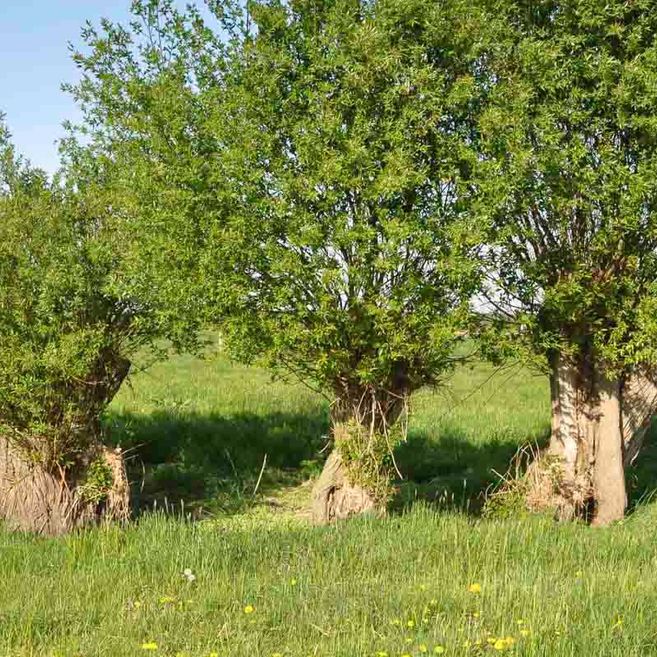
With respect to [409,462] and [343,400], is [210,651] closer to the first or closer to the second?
[343,400]

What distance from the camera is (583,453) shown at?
45.0ft

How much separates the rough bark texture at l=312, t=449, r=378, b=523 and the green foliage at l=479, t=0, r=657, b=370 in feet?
9.51

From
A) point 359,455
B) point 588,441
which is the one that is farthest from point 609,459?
point 359,455

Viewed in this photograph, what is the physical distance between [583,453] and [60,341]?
7.33 metres

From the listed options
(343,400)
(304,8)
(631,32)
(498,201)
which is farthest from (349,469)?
(631,32)

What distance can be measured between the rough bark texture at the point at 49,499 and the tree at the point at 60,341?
14 mm

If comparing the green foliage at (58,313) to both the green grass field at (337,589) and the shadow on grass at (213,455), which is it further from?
the shadow on grass at (213,455)

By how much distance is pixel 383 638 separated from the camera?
6566 mm

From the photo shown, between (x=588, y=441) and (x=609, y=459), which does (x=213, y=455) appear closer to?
(x=588, y=441)

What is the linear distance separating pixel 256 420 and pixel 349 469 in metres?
7.37

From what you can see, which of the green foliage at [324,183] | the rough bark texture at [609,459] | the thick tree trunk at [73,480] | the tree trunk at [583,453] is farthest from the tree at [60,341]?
the rough bark texture at [609,459]

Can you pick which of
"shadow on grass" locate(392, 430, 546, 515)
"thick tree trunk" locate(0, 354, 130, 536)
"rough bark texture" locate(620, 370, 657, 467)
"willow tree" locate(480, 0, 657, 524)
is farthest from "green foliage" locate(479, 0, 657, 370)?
"thick tree trunk" locate(0, 354, 130, 536)

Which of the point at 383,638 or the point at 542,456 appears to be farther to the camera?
the point at 542,456

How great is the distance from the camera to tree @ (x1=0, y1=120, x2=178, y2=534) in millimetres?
12172
